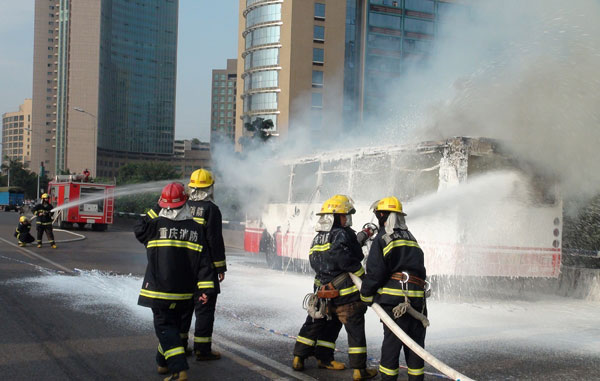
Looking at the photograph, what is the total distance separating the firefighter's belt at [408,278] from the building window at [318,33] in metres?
60.7

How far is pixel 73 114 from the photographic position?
438 feet

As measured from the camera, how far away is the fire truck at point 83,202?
27.5 meters

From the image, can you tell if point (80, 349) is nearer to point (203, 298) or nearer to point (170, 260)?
point (203, 298)

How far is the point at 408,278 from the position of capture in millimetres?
4773

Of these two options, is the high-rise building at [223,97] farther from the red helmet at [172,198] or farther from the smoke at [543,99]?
the red helmet at [172,198]

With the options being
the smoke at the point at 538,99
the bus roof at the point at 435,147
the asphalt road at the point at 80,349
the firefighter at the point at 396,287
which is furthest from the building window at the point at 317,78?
the firefighter at the point at 396,287

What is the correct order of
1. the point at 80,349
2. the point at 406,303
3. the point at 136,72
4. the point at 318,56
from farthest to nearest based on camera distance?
the point at 136,72
the point at 318,56
the point at 80,349
the point at 406,303

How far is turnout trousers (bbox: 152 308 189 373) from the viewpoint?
475cm

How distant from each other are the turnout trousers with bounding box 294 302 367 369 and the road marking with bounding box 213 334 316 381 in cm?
17

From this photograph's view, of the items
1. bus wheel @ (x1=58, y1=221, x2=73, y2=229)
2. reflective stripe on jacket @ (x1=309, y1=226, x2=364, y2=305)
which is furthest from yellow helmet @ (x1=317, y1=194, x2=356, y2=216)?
bus wheel @ (x1=58, y1=221, x2=73, y2=229)

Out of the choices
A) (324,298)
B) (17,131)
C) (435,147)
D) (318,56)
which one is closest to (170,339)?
(324,298)

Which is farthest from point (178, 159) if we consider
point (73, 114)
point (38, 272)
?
point (38, 272)

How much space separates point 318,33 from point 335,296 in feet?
199

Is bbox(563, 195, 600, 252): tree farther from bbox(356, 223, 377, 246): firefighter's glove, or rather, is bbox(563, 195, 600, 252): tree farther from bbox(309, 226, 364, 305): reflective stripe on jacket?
bbox(309, 226, 364, 305): reflective stripe on jacket
